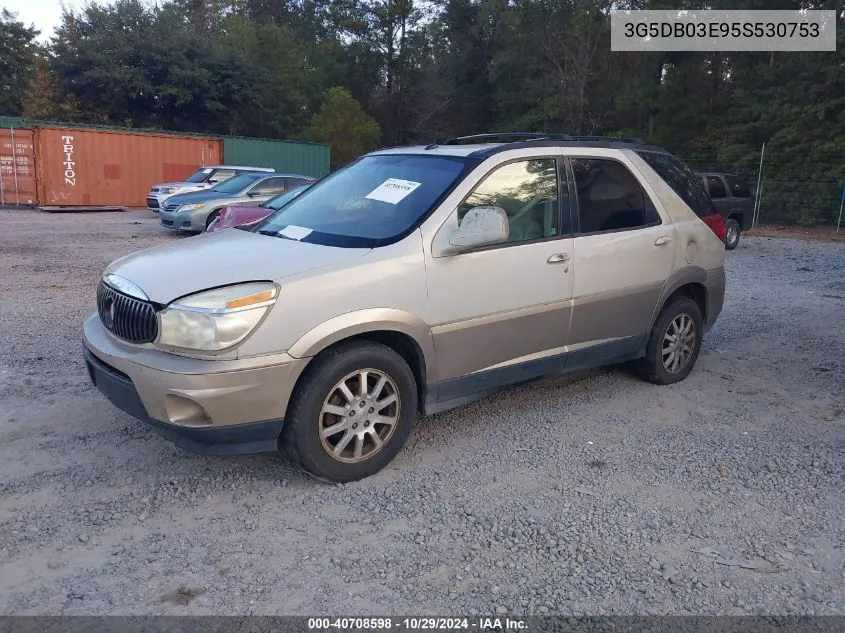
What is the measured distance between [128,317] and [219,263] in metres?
0.55

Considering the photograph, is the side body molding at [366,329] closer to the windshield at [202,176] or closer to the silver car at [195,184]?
the silver car at [195,184]

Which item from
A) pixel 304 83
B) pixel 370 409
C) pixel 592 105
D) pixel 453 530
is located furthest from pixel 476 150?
pixel 304 83

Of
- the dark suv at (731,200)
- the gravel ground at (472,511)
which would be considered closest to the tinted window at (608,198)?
the gravel ground at (472,511)

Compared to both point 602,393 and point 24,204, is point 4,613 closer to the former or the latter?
point 602,393

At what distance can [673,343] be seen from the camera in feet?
18.9

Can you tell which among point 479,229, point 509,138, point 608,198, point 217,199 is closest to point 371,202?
point 479,229

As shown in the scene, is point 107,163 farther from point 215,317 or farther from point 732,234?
point 215,317

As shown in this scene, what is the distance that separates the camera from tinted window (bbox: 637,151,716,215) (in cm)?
565

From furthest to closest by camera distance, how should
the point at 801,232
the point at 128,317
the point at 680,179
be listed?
1. the point at 801,232
2. the point at 680,179
3. the point at 128,317

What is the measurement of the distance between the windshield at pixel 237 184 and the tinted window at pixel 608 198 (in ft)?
39.2

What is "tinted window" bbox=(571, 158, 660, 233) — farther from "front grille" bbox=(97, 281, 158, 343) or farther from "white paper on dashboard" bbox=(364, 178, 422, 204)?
"front grille" bbox=(97, 281, 158, 343)

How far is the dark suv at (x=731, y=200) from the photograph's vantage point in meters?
16.0

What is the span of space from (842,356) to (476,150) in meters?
4.31

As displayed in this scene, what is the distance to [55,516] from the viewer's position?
3.57 m
